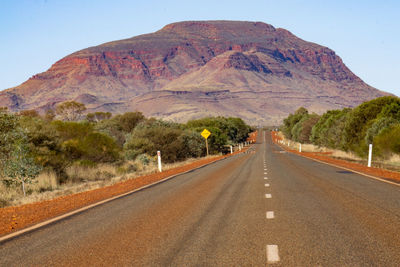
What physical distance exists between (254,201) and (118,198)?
3865 millimetres

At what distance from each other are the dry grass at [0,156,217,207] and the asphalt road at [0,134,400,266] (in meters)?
4.53

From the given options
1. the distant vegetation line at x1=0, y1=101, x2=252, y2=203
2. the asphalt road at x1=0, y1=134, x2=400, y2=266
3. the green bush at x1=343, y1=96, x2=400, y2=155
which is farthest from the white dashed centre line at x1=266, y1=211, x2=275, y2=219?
the green bush at x1=343, y1=96, x2=400, y2=155

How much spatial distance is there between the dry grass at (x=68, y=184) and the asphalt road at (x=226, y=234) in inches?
178

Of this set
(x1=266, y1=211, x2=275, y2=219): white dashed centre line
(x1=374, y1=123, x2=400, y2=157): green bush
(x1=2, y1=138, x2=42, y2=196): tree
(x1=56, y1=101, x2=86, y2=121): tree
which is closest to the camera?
(x1=266, y1=211, x2=275, y2=219): white dashed centre line

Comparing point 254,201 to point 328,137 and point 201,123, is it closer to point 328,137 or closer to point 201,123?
point 328,137

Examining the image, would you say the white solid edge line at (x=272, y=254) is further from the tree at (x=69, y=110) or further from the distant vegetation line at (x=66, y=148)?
the tree at (x=69, y=110)

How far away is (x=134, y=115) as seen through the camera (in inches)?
2945

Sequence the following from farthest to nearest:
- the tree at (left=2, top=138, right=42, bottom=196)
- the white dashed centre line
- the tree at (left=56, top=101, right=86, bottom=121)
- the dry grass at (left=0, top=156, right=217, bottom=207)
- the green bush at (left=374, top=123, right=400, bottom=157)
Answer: the tree at (left=56, top=101, right=86, bottom=121)
the green bush at (left=374, top=123, right=400, bottom=157)
the tree at (left=2, top=138, right=42, bottom=196)
the dry grass at (left=0, top=156, right=217, bottom=207)
the white dashed centre line

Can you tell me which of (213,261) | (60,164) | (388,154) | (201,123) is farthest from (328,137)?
(213,261)

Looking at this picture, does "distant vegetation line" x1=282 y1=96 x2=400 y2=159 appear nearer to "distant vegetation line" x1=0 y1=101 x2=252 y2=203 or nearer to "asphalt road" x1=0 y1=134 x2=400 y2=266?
"distant vegetation line" x1=0 y1=101 x2=252 y2=203

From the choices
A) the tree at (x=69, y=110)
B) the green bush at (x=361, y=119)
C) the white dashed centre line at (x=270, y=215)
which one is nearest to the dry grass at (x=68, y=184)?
the white dashed centre line at (x=270, y=215)

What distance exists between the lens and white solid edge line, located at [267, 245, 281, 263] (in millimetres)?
4969

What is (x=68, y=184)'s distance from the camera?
17875mm

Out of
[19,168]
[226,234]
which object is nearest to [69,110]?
[19,168]
